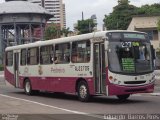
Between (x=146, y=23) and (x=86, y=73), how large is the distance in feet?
178

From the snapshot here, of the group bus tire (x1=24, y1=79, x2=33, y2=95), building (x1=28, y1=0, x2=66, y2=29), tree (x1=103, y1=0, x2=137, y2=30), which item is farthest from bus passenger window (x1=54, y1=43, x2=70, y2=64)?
building (x1=28, y1=0, x2=66, y2=29)

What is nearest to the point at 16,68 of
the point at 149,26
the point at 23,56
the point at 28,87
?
the point at 23,56

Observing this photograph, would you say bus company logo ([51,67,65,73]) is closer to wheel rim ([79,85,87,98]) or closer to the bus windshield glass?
wheel rim ([79,85,87,98])

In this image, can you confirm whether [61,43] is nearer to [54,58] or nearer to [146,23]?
[54,58]

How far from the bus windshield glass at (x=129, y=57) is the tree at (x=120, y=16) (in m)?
74.8

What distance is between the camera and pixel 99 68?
63.9 ft

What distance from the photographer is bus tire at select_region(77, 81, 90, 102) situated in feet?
66.3

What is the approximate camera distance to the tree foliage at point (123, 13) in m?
95.9

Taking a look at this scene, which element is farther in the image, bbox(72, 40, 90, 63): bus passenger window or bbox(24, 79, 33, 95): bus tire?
bbox(24, 79, 33, 95): bus tire

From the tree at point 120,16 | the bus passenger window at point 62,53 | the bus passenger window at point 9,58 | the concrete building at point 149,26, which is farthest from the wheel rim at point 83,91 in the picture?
the tree at point 120,16

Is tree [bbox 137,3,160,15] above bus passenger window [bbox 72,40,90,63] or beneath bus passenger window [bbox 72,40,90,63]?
above

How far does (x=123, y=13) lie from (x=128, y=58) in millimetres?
79139

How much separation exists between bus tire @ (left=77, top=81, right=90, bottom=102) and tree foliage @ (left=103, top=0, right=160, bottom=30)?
242 feet

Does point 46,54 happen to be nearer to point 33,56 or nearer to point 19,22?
Result: point 33,56
